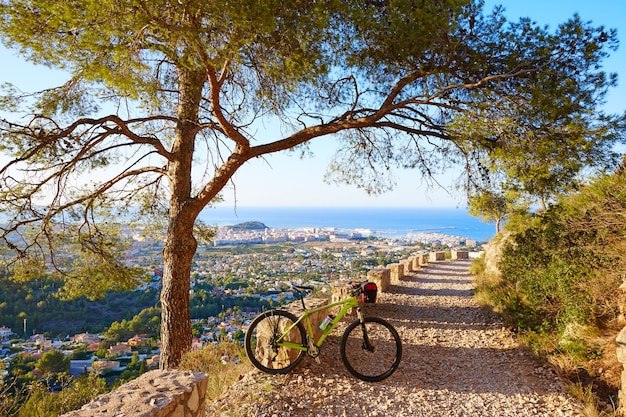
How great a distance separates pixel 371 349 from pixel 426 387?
70 cm

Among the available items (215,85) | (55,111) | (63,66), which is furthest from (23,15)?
(215,85)

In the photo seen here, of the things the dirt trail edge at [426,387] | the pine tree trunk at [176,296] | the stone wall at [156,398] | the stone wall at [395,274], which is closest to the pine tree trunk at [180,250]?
the pine tree trunk at [176,296]

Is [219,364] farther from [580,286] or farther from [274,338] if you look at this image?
[580,286]

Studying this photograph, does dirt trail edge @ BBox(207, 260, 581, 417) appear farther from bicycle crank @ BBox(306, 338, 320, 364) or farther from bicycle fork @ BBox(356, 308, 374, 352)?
bicycle fork @ BBox(356, 308, 374, 352)

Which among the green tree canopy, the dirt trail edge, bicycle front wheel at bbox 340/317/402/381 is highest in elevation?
the green tree canopy

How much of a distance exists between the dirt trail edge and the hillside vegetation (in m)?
0.33

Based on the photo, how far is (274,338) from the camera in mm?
3984

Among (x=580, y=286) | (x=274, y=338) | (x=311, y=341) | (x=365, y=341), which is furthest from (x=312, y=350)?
(x=580, y=286)

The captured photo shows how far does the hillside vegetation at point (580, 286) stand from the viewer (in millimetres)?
→ 4059

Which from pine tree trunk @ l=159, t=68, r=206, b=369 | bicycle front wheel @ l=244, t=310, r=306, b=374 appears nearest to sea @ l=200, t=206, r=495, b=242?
pine tree trunk @ l=159, t=68, r=206, b=369

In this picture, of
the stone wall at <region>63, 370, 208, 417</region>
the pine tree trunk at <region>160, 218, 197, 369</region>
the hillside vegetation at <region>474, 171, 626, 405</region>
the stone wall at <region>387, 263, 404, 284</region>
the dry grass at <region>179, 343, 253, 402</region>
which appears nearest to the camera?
the stone wall at <region>63, 370, 208, 417</region>

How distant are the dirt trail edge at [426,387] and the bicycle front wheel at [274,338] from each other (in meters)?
0.16

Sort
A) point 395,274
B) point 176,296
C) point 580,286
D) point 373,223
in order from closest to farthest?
point 580,286 < point 176,296 < point 395,274 < point 373,223

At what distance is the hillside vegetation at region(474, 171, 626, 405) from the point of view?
4.06 meters
